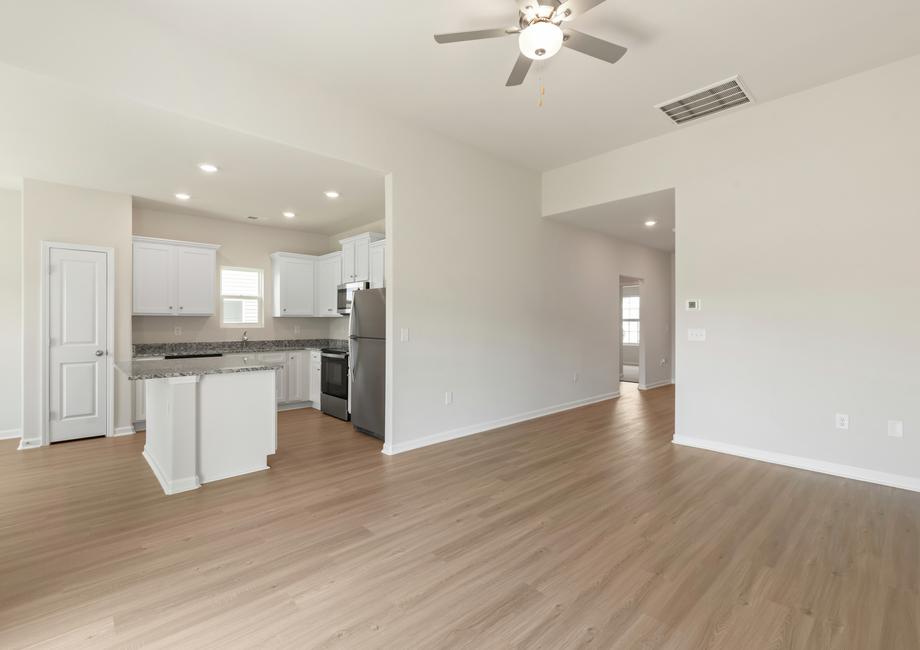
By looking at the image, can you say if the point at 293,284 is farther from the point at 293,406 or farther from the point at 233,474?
the point at 233,474

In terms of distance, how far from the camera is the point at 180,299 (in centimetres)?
542

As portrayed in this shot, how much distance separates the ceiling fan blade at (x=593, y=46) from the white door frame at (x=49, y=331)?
506cm

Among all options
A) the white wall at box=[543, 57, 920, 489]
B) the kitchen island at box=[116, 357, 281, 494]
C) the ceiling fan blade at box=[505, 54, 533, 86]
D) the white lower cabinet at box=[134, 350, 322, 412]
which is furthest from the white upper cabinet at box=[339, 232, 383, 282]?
the white wall at box=[543, 57, 920, 489]

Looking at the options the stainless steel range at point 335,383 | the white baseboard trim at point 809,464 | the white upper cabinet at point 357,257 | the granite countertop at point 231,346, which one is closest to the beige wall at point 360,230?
the white upper cabinet at point 357,257

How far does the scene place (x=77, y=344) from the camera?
4488 millimetres

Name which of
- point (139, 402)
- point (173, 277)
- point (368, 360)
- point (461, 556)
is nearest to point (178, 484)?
point (368, 360)

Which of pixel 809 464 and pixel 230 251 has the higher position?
pixel 230 251

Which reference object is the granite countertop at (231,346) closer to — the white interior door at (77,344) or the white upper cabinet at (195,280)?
the white upper cabinet at (195,280)

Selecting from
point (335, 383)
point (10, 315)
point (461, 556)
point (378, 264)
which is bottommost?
point (461, 556)

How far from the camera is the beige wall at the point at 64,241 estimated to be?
13.9 feet

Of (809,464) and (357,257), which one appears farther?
(357,257)

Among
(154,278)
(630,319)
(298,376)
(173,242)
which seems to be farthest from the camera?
(630,319)

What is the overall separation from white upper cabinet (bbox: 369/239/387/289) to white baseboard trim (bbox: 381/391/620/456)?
1.98m

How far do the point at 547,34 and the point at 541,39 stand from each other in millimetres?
37
